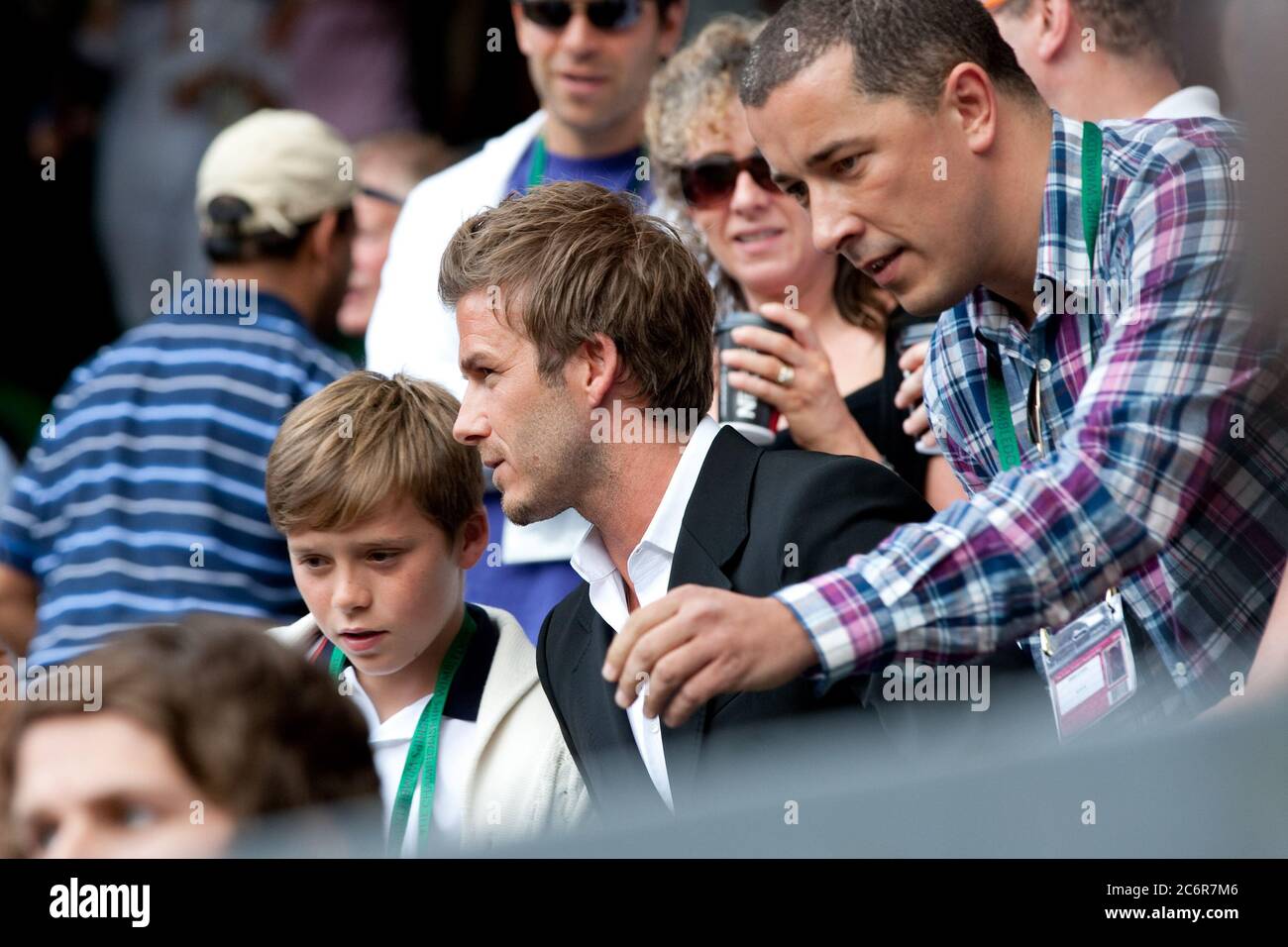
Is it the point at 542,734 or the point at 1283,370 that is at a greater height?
the point at 1283,370

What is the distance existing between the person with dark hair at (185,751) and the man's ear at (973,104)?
1299 millimetres

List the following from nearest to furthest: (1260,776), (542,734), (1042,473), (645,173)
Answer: (1260,776)
(1042,473)
(542,734)
(645,173)

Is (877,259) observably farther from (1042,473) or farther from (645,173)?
(645,173)

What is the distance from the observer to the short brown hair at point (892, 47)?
99.7 inches

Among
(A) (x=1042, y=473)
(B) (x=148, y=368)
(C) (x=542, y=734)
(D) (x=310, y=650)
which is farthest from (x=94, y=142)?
(A) (x=1042, y=473)

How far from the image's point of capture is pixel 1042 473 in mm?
2152

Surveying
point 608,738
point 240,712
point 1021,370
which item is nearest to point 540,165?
point 1021,370

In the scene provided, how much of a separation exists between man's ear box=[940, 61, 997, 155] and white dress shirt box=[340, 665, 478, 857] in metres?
1.27

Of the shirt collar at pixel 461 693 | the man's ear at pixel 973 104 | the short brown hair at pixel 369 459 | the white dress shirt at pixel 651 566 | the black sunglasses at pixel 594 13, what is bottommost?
the shirt collar at pixel 461 693

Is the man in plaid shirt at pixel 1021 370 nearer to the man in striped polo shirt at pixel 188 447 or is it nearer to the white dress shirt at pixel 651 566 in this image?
the white dress shirt at pixel 651 566

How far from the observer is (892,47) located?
254 cm

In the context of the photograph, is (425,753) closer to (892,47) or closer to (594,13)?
(892,47)

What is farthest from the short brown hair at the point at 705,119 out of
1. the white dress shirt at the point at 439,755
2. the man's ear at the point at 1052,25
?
the white dress shirt at the point at 439,755
